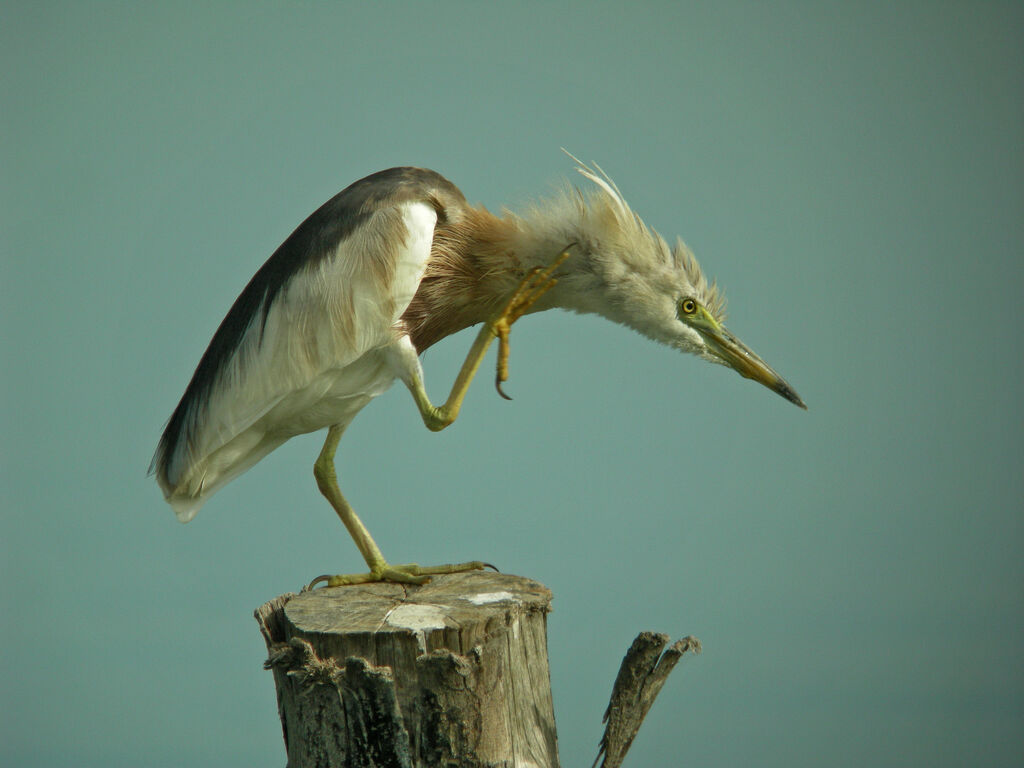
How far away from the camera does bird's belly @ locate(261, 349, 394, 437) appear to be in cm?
331

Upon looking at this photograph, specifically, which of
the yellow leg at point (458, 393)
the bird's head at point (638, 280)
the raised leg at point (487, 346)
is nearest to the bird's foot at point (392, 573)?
the yellow leg at point (458, 393)

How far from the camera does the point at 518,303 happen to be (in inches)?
131

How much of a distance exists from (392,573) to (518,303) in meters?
0.93

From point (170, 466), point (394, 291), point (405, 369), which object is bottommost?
point (170, 466)

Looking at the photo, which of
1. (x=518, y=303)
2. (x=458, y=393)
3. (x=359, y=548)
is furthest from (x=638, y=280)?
(x=359, y=548)

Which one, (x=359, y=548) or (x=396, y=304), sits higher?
(x=396, y=304)

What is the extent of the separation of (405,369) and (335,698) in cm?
103

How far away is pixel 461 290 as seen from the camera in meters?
3.40

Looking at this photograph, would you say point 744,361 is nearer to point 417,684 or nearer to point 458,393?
point 458,393

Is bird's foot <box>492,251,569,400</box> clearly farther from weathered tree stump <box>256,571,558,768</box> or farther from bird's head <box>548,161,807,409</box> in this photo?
weathered tree stump <box>256,571,558,768</box>

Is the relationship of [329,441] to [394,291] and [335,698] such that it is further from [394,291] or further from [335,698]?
[335,698]

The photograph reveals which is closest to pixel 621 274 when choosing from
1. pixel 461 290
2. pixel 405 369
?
pixel 461 290

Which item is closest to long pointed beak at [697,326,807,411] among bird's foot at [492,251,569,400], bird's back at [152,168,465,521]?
bird's foot at [492,251,569,400]

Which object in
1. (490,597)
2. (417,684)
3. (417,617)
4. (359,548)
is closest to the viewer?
(417,684)
